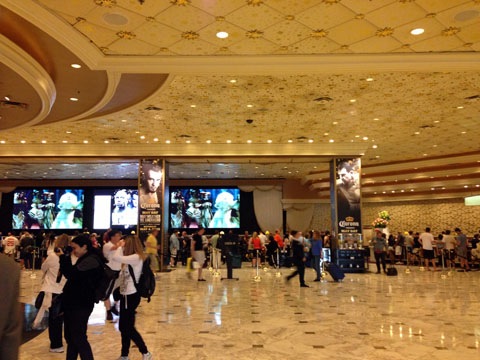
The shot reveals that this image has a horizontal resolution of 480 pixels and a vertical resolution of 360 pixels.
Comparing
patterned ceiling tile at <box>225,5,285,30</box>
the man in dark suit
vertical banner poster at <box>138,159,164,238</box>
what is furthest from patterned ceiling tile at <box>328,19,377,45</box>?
vertical banner poster at <box>138,159,164,238</box>

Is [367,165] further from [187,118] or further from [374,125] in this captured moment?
[187,118]

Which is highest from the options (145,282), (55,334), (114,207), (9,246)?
(114,207)

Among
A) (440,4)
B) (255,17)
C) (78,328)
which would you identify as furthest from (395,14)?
(78,328)

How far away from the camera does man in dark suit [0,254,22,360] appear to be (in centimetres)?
136

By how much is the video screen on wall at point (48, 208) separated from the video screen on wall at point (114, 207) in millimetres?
915

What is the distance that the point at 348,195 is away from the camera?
1475cm

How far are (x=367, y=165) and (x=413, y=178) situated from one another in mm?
2359

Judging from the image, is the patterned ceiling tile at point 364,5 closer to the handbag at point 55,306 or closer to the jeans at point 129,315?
the jeans at point 129,315

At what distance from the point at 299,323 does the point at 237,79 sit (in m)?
4.78

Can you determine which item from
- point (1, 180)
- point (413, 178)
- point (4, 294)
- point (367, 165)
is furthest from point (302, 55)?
point (1, 180)

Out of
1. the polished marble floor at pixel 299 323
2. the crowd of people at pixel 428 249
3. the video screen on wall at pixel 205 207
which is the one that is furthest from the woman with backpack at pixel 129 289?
the video screen on wall at pixel 205 207

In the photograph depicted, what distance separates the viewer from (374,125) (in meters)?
12.1

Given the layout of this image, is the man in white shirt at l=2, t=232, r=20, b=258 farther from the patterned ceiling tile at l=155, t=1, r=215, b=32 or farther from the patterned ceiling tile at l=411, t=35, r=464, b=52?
the patterned ceiling tile at l=411, t=35, r=464, b=52

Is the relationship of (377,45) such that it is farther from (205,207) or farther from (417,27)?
(205,207)
